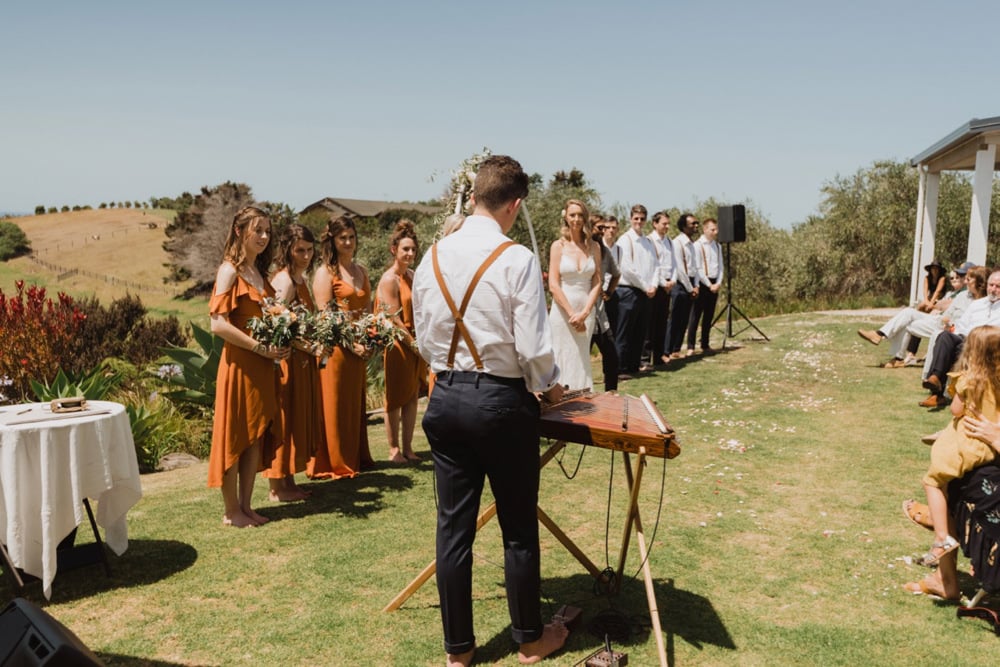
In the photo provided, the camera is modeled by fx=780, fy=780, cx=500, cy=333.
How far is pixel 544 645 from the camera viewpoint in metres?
3.95

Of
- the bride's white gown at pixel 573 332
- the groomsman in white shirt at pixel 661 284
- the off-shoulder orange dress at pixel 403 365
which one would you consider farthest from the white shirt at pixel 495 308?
the groomsman in white shirt at pixel 661 284

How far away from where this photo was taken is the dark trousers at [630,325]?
463 inches

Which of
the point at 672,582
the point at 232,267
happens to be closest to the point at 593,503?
the point at 672,582

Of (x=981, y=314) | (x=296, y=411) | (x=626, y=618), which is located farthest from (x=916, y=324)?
(x=296, y=411)

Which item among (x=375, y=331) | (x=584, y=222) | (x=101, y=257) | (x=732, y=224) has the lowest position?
(x=375, y=331)

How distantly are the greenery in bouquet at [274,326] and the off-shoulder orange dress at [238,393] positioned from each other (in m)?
0.11

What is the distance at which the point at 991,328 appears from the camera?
14.7ft

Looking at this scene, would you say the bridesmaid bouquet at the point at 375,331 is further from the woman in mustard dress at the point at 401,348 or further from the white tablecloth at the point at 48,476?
the white tablecloth at the point at 48,476

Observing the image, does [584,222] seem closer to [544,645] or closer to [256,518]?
[256,518]

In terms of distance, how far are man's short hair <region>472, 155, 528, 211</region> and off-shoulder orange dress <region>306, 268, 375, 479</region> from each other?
364 cm

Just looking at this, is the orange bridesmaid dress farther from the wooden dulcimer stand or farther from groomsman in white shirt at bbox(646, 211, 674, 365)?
groomsman in white shirt at bbox(646, 211, 674, 365)

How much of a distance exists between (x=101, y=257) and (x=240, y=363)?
291 ft

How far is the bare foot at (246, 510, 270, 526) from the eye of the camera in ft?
19.8

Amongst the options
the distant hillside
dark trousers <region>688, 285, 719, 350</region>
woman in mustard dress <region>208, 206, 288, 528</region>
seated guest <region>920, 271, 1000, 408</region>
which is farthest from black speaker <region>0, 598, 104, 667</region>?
the distant hillside
